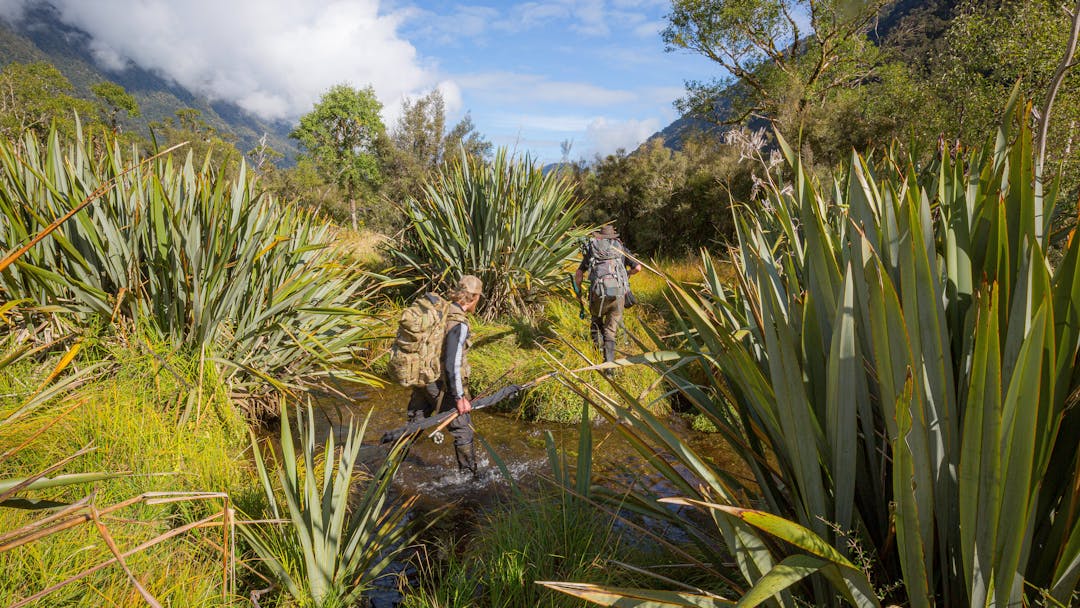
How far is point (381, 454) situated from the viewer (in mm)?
4512

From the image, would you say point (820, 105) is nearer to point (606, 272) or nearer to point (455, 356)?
point (606, 272)

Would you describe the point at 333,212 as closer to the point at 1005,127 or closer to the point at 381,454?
the point at 381,454

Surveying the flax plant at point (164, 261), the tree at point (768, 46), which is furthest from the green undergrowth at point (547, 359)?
the tree at point (768, 46)

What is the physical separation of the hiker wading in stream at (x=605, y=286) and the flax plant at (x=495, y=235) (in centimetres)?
Result: 129

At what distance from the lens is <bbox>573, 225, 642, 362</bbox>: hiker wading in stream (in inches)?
234

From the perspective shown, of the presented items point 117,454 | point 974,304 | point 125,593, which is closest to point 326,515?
point 125,593

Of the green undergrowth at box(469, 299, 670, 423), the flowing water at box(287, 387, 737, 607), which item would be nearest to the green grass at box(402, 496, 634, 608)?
the flowing water at box(287, 387, 737, 607)

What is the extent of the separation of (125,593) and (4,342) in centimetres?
252

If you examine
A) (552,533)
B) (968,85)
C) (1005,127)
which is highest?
(968,85)

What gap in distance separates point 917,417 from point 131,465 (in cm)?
324

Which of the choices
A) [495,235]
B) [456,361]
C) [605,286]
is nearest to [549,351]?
[605,286]

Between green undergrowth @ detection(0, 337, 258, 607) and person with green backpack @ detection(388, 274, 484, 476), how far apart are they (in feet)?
3.91

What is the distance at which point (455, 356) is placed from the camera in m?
4.06

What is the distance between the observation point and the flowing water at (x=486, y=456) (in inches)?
157
